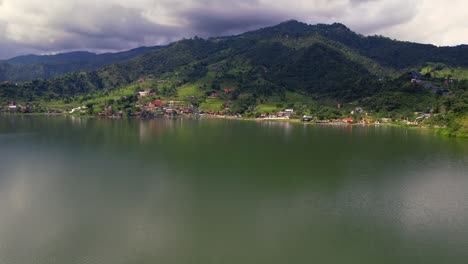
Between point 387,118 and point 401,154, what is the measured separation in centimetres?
5998

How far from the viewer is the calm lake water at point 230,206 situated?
794 inches

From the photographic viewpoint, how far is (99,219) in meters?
24.5

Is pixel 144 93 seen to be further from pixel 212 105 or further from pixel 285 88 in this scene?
pixel 285 88

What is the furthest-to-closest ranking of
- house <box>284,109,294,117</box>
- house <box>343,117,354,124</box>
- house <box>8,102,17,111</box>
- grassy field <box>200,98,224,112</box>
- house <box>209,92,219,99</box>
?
house <box>209,92,219,99</box>
grassy field <box>200,98,224,112</box>
house <box>8,102,17,111</box>
house <box>284,109,294,117</box>
house <box>343,117,354,124</box>

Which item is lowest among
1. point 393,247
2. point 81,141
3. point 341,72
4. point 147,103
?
point 393,247

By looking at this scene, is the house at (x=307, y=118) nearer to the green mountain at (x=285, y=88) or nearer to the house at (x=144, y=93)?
the green mountain at (x=285, y=88)

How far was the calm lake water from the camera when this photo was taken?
20.2m

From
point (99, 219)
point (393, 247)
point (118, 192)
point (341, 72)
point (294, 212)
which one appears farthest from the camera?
point (341, 72)

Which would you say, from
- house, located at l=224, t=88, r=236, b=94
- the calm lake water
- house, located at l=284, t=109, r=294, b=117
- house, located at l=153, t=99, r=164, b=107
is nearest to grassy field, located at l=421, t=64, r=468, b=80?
house, located at l=284, t=109, r=294, b=117

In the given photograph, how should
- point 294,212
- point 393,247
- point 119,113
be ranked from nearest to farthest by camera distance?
point 393,247 → point 294,212 → point 119,113

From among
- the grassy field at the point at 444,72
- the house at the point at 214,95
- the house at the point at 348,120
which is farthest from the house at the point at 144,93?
the grassy field at the point at 444,72

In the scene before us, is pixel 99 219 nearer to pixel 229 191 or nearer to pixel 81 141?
pixel 229 191

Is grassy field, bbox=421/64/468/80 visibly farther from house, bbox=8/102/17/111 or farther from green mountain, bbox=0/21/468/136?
house, bbox=8/102/17/111

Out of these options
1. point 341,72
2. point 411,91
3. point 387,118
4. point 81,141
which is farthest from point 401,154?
point 341,72
